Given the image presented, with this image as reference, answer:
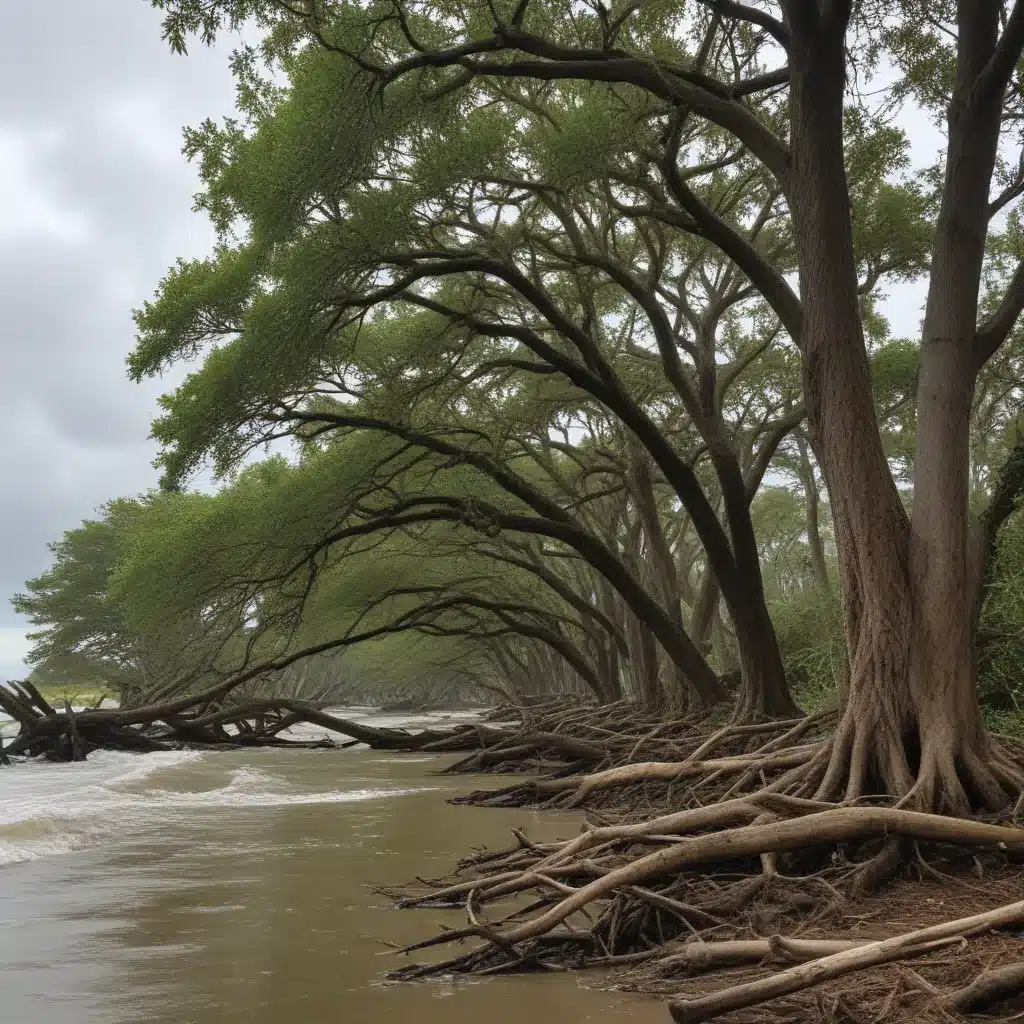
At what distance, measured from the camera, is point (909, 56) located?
9.90 meters

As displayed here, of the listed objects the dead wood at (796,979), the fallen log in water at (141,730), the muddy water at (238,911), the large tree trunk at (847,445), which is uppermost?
the large tree trunk at (847,445)

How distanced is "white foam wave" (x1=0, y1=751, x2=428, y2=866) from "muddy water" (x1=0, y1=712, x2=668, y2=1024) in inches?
1.9

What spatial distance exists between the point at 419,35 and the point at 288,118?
188 centimetres

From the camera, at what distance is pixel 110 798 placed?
1234 cm

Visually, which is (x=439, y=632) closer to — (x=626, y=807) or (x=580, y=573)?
(x=580, y=573)

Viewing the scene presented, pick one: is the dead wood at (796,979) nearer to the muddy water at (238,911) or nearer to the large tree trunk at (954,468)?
the muddy water at (238,911)

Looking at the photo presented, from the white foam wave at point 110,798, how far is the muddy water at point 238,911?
48 mm

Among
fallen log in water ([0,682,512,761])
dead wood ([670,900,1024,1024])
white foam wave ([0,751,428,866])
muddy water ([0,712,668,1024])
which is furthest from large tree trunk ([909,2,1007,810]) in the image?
fallen log in water ([0,682,512,761])

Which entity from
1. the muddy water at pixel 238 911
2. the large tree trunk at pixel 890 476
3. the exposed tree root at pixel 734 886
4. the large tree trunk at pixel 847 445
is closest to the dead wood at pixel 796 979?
the exposed tree root at pixel 734 886

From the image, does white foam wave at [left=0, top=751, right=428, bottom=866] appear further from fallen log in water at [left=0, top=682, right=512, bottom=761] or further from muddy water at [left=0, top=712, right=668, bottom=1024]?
fallen log in water at [left=0, top=682, right=512, bottom=761]

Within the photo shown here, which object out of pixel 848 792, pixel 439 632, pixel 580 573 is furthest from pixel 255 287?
pixel 580 573

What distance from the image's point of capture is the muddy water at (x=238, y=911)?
3812 mm

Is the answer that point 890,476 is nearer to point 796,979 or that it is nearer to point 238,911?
point 796,979

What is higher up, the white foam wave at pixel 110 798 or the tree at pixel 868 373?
Result: the tree at pixel 868 373
